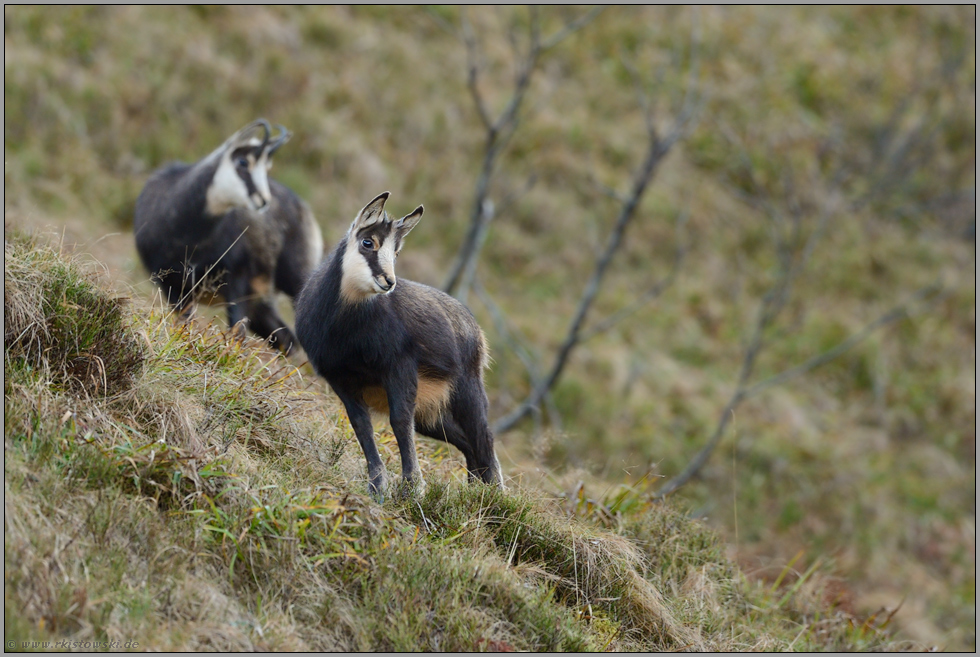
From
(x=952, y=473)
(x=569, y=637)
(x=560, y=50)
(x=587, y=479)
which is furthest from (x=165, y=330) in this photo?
(x=560, y=50)

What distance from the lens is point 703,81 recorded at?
2041 centimetres

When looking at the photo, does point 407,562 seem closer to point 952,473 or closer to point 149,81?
point 149,81

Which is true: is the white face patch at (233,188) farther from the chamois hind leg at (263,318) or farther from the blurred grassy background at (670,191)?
the blurred grassy background at (670,191)

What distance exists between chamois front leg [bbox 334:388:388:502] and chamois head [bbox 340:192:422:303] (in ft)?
2.13

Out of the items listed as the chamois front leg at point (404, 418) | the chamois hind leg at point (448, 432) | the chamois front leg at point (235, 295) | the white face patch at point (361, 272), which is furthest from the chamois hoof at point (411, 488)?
the chamois front leg at point (235, 295)

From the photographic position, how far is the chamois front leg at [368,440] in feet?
17.8

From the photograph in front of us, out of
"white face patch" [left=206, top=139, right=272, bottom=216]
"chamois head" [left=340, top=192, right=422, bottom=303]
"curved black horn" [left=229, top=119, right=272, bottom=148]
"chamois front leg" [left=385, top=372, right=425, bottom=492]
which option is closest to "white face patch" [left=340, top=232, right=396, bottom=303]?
"chamois head" [left=340, top=192, right=422, bottom=303]

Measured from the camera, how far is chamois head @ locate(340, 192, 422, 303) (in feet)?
17.3

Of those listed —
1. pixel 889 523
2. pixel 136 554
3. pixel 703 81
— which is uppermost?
pixel 703 81

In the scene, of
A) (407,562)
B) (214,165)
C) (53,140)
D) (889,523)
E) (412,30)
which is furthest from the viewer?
(412,30)

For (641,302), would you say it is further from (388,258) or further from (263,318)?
(388,258)

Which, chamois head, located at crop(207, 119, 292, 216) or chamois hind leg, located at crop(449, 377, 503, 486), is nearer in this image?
chamois hind leg, located at crop(449, 377, 503, 486)

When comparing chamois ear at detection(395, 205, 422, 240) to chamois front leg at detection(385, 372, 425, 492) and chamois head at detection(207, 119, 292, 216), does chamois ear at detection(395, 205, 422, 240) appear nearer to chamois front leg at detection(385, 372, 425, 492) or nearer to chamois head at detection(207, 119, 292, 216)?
chamois front leg at detection(385, 372, 425, 492)

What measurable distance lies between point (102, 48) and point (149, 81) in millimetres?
969
